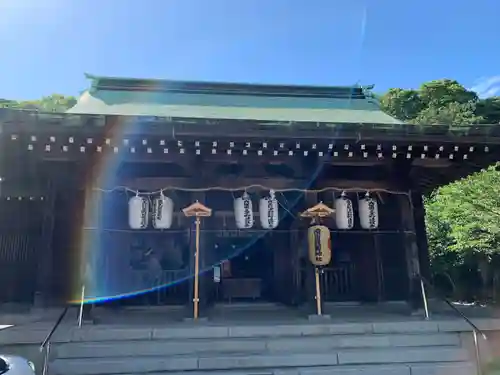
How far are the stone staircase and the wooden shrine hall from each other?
3.37 ft

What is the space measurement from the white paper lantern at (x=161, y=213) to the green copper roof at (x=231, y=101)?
3.03 m

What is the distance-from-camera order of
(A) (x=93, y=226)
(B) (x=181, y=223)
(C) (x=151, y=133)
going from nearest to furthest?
(C) (x=151, y=133)
(A) (x=93, y=226)
(B) (x=181, y=223)

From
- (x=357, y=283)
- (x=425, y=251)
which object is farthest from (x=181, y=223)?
(x=425, y=251)

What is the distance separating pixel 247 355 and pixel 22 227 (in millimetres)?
5552

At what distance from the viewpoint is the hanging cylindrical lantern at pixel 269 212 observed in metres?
7.33

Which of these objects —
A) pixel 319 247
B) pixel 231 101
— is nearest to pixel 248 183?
pixel 319 247

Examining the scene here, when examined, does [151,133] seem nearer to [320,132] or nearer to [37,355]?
[320,132]

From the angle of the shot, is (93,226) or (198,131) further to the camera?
(93,226)

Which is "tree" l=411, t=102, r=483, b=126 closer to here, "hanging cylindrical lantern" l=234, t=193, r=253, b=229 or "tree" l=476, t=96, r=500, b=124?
"tree" l=476, t=96, r=500, b=124

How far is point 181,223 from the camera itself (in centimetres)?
833

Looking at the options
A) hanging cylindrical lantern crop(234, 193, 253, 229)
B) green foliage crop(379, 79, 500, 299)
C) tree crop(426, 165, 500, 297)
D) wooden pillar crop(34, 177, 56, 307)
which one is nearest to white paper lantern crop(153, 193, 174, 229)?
hanging cylindrical lantern crop(234, 193, 253, 229)

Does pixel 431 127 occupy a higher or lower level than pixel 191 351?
higher

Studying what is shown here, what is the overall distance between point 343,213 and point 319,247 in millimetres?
970

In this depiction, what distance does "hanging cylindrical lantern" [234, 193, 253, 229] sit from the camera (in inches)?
289
